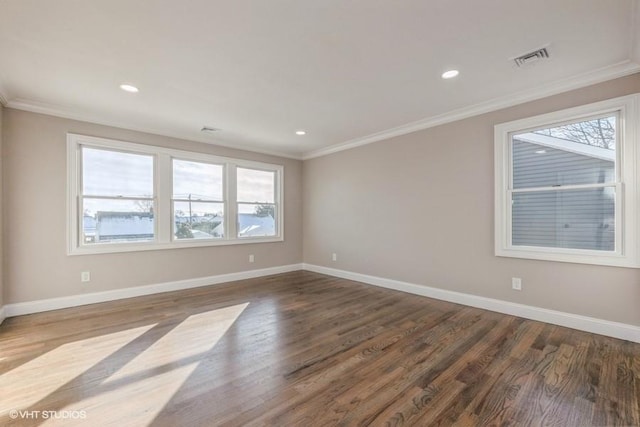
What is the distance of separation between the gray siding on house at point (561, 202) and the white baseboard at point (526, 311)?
28.4 inches

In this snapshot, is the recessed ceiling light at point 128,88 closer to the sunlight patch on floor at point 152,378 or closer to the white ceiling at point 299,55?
the white ceiling at point 299,55

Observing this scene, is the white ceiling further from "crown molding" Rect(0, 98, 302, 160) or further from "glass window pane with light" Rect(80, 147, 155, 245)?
"glass window pane with light" Rect(80, 147, 155, 245)

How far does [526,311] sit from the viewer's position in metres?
3.19

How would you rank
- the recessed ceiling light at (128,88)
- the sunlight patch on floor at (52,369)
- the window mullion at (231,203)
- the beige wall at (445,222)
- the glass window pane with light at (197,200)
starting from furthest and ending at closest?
the window mullion at (231,203) → the glass window pane with light at (197,200) → the recessed ceiling light at (128,88) → the beige wall at (445,222) → the sunlight patch on floor at (52,369)

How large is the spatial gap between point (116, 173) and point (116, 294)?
173cm

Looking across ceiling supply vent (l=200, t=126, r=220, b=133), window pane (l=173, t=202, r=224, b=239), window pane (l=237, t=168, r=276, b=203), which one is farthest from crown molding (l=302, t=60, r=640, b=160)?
window pane (l=173, t=202, r=224, b=239)

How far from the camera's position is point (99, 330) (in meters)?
2.91

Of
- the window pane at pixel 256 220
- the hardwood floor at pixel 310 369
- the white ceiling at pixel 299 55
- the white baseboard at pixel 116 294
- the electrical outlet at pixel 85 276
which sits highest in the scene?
the white ceiling at pixel 299 55

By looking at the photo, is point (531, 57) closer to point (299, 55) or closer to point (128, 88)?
point (299, 55)

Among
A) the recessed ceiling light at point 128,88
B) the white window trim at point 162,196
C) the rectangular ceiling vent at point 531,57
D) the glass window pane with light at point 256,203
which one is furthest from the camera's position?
the glass window pane with light at point 256,203

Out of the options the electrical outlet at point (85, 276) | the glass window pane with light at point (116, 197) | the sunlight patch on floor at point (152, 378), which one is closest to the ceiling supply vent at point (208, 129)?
the glass window pane with light at point (116, 197)

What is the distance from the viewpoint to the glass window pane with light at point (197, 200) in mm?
4633

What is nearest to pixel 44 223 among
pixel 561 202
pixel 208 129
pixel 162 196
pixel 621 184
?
pixel 162 196

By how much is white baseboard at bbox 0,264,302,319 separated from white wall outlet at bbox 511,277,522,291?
405cm
